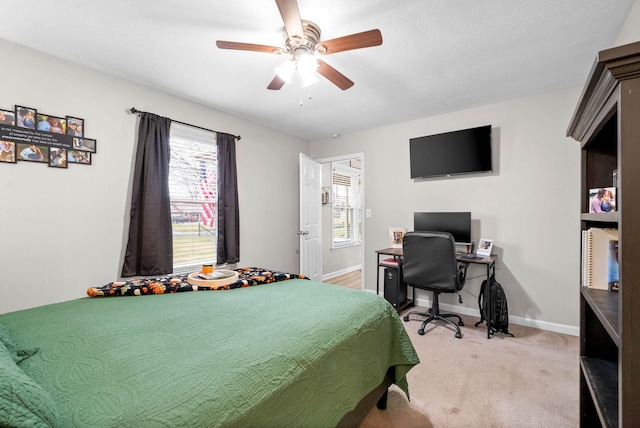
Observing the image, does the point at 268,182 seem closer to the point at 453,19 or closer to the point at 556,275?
the point at 453,19

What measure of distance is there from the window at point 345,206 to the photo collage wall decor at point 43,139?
3.97 metres

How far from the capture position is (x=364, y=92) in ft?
9.82

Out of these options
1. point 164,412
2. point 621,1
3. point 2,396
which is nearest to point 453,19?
point 621,1

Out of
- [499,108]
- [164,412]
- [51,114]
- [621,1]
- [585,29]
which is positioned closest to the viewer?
[164,412]

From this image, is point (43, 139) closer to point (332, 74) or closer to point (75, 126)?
point (75, 126)

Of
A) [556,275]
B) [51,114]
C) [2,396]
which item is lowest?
[556,275]

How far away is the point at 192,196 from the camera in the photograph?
3.28m

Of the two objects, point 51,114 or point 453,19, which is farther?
point 51,114

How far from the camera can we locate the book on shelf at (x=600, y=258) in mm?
1183

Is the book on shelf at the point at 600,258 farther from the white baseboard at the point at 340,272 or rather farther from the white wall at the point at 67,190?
the white baseboard at the point at 340,272

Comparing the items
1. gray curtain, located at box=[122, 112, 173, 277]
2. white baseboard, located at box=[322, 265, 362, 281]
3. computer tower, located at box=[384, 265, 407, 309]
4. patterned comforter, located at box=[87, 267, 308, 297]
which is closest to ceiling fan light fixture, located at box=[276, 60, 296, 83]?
patterned comforter, located at box=[87, 267, 308, 297]

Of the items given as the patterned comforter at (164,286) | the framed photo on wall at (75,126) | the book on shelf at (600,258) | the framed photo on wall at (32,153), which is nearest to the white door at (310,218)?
the patterned comforter at (164,286)

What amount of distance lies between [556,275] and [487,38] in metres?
2.40

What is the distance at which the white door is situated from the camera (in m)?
4.16
